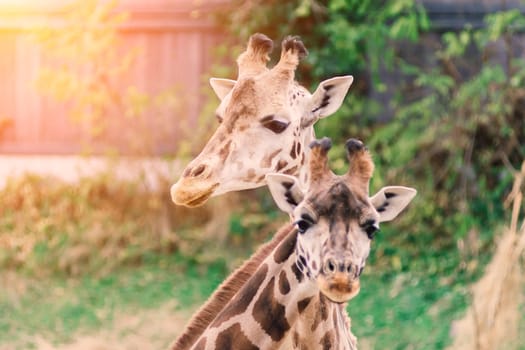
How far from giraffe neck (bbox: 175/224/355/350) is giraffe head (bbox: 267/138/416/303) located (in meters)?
0.23

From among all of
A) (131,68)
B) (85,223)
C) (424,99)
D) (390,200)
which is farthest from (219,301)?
(131,68)

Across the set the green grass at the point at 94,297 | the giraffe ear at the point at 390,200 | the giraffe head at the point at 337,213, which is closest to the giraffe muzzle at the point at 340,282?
the giraffe head at the point at 337,213

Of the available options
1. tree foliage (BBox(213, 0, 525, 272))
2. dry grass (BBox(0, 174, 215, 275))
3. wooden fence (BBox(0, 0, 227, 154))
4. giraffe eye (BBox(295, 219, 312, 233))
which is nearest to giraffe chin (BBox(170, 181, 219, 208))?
giraffe eye (BBox(295, 219, 312, 233))

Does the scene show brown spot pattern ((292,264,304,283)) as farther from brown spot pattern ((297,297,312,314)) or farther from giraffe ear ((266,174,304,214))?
giraffe ear ((266,174,304,214))

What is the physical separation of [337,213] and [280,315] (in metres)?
0.53

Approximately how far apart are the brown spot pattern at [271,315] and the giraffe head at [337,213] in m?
0.28

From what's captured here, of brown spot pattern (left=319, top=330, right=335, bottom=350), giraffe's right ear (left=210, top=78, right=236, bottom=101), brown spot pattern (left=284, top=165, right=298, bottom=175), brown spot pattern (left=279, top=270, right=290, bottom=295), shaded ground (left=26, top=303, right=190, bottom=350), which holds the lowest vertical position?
shaded ground (left=26, top=303, right=190, bottom=350)

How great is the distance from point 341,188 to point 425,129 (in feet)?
18.7

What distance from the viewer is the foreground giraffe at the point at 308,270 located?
237cm

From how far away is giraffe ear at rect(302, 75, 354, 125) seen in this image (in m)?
3.16

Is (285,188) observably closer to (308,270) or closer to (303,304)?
(308,270)

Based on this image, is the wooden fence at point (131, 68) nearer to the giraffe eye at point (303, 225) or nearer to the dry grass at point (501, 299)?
the dry grass at point (501, 299)

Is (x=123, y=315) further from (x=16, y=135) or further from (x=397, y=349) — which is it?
(x=16, y=135)

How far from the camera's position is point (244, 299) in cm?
292
